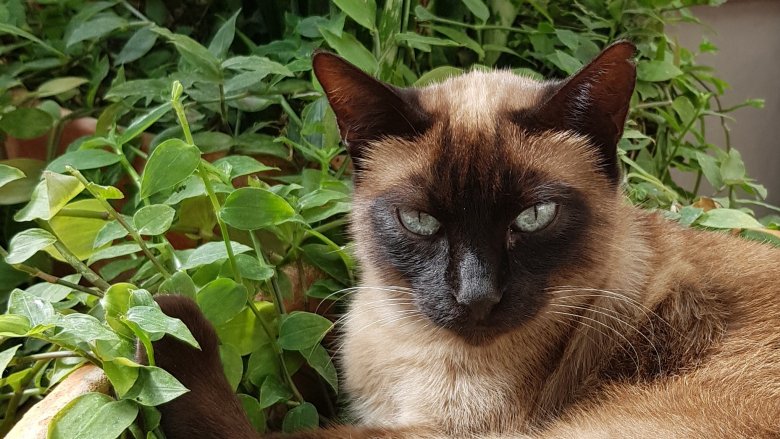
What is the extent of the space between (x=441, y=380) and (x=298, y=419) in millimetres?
255

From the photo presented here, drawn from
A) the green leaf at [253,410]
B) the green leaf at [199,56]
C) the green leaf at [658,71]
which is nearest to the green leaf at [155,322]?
the green leaf at [253,410]

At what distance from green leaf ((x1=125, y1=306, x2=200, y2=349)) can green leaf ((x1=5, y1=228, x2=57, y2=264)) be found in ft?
0.73

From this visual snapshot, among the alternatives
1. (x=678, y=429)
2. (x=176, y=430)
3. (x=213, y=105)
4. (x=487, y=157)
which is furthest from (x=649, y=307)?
(x=213, y=105)

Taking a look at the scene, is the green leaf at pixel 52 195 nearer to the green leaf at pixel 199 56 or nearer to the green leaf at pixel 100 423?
the green leaf at pixel 100 423

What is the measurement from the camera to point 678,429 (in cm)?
94

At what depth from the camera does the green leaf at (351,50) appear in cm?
151

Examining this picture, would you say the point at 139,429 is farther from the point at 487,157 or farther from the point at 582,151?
the point at 582,151

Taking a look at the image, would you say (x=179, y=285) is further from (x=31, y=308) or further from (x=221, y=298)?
(x=31, y=308)

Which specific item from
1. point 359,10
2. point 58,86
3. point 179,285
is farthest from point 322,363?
point 58,86

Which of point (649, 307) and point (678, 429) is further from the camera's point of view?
point (649, 307)

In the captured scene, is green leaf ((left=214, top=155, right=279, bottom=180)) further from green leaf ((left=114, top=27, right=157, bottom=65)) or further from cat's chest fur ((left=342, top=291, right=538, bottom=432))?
green leaf ((left=114, top=27, right=157, bottom=65))

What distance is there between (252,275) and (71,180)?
1.01 feet

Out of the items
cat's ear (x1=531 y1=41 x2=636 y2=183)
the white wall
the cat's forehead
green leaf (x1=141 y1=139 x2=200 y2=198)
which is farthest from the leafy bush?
the white wall

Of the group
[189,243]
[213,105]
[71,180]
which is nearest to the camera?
[71,180]
